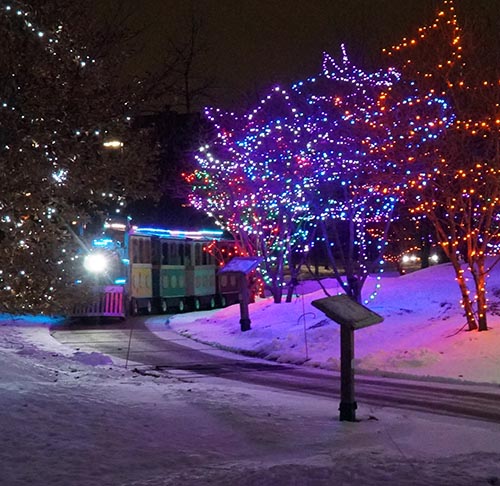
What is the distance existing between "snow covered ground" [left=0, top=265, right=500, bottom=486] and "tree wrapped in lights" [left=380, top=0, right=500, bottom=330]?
2657mm

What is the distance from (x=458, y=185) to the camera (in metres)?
15.8

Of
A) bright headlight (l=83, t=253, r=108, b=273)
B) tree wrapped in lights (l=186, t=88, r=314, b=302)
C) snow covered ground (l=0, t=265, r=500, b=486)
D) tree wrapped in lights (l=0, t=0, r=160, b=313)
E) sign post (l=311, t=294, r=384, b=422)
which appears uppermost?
tree wrapped in lights (l=186, t=88, r=314, b=302)

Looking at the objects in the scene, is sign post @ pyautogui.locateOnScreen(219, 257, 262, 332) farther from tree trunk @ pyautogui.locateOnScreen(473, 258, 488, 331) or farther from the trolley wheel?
the trolley wheel

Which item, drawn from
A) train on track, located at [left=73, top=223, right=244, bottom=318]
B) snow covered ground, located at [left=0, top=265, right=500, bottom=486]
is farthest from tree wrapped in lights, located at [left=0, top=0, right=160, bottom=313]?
train on track, located at [left=73, top=223, right=244, bottom=318]

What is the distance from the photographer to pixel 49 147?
28.3ft

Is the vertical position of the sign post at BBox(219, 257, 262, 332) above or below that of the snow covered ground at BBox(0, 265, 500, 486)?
above

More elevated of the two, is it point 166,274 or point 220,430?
point 166,274

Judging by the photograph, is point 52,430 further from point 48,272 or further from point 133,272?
point 133,272

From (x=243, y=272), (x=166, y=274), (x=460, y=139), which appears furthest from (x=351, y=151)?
(x=166, y=274)

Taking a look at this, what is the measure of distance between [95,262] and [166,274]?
70.8 ft

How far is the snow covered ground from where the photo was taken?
18.2 feet

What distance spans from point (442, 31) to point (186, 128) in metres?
27.0

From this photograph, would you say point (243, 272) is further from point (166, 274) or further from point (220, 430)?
point (220, 430)

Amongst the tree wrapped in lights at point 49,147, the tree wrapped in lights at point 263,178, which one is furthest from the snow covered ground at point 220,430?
the tree wrapped in lights at point 263,178
